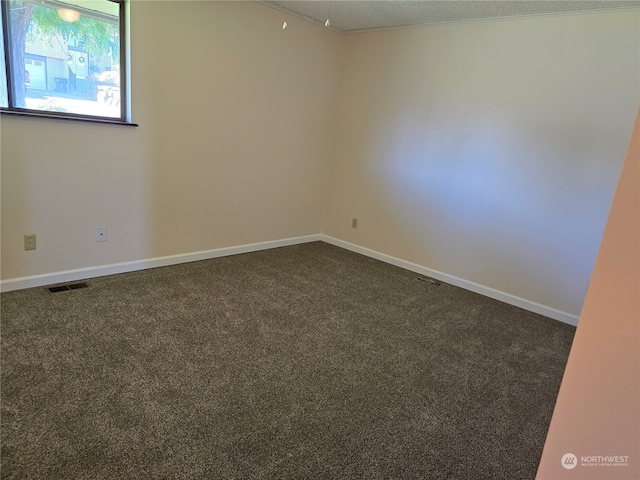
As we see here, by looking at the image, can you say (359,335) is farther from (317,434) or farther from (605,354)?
(605,354)

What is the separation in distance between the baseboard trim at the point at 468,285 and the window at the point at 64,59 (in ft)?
8.78

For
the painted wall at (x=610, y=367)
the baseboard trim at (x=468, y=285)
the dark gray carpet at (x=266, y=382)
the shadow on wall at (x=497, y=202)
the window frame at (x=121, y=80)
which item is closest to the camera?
the painted wall at (x=610, y=367)

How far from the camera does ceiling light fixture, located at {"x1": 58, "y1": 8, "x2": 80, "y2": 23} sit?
2695 millimetres

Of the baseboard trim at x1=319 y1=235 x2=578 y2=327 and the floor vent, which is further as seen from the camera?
the baseboard trim at x1=319 y1=235 x2=578 y2=327

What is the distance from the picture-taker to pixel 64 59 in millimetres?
2768

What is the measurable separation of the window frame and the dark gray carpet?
121cm

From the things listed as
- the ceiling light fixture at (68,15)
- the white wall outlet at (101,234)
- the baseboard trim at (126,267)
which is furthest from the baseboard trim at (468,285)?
the ceiling light fixture at (68,15)

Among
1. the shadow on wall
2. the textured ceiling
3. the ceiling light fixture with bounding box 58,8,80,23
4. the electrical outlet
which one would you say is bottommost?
the electrical outlet

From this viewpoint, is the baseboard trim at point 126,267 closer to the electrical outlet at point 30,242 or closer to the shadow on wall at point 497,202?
the electrical outlet at point 30,242

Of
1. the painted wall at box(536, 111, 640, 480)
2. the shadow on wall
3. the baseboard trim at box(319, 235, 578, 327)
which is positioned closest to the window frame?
the shadow on wall

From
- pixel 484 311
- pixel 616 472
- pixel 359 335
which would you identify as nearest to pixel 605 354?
pixel 616 472

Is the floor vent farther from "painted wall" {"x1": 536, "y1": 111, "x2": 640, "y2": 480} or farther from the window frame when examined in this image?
"painted wall" {"x1": 536, "y1": 111, "x2": 640, "y2": 480}

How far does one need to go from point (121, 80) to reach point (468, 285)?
3.36m

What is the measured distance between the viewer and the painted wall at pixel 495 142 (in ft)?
9.77
